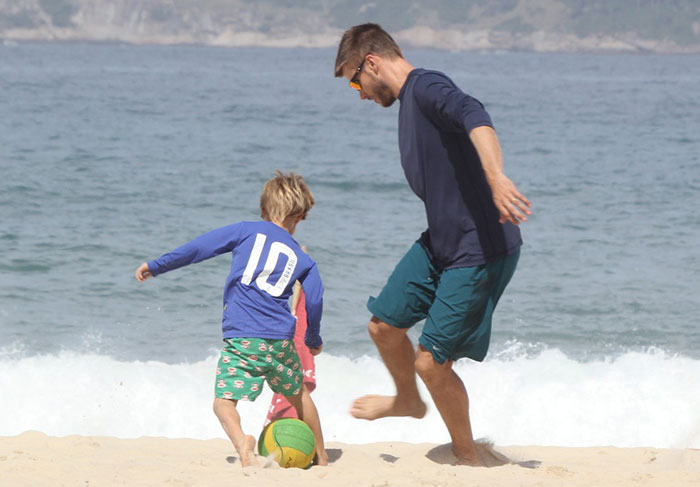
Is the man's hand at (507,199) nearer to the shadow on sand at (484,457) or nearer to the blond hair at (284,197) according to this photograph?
the blond hair at (284,197)

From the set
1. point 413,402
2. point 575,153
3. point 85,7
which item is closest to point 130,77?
point 575,153

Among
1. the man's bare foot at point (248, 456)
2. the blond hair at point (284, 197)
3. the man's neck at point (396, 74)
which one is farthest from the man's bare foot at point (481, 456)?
the man's neck at point (396, 74)

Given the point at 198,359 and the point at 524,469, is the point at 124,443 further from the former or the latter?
the point at 198,359

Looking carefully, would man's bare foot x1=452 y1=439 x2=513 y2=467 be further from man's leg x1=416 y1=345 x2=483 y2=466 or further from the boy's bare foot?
the boy's bare foot

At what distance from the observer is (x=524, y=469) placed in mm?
4453

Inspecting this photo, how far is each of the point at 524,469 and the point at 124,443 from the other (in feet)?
6.45

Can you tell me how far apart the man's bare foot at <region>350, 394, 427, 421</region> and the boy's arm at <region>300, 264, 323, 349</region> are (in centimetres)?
36

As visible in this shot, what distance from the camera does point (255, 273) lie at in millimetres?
4363

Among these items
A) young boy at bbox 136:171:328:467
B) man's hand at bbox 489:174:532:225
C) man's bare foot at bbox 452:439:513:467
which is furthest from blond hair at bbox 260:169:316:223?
man's bare foot at bbox 452:439:513:467

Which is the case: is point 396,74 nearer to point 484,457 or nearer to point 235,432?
point 235,432

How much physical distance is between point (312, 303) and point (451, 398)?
2.34ft

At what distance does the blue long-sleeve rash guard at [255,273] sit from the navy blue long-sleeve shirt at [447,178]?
63cm

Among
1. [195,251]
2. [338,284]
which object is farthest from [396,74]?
[338,284]

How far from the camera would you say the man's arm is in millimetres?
3732
